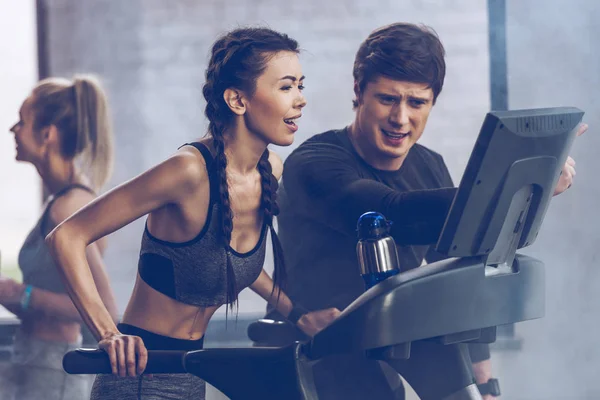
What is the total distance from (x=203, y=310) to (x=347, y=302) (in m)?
0.42

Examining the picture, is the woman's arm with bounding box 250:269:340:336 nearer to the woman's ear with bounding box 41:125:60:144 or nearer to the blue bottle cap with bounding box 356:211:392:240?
the blue bottle cap with bounding box 356:211:392:240

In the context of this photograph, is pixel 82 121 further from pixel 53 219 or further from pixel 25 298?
pixel 25 298

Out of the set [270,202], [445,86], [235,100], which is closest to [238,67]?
[235,100]

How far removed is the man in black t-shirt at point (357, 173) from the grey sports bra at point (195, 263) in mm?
290

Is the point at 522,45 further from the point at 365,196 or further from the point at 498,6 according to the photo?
the point at 365,196

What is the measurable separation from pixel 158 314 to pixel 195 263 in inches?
4.8

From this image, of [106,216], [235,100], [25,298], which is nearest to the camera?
[106,216]

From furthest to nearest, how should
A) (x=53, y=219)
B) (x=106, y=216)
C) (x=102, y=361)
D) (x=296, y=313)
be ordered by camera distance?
1. (x=53, y=219)
2. (x=296, y=313)
3. (x=106, y=216)
4. (x=102, y=361)

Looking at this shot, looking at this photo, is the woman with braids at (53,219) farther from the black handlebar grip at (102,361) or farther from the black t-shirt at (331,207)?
the black handlebar grip at (102,361)

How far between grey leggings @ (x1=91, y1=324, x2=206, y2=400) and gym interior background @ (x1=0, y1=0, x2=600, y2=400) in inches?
35.6

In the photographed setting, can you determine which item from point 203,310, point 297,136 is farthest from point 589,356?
point 203,310

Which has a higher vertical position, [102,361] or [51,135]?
[51,135]

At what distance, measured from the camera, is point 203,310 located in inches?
64.9

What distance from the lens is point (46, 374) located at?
245cm
